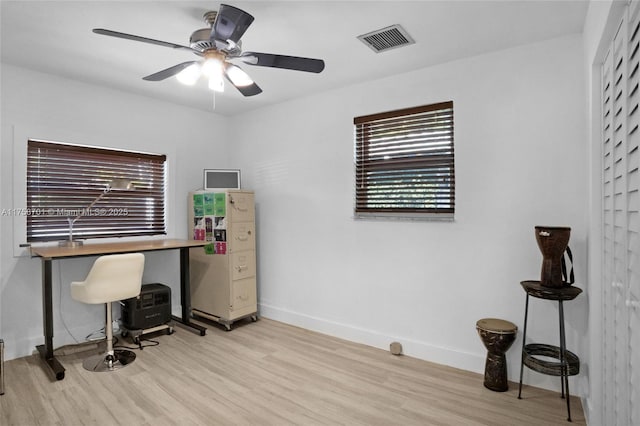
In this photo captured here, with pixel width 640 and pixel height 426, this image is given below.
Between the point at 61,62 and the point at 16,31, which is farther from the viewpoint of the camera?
the point at 61,62

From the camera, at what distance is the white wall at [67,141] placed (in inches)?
117

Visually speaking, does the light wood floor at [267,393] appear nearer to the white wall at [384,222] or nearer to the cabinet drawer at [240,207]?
the white wall at [384,222]

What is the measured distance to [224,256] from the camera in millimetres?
3816

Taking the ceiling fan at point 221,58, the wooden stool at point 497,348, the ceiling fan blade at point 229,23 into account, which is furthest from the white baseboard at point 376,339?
the ceiling fan blade at point 229,23

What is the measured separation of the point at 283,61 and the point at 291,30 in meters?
0.40

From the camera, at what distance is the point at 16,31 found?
239 centimetres

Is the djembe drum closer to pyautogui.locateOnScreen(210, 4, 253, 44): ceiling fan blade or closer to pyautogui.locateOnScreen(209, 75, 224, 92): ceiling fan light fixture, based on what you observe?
pyautogui.locateOnScreen(210, 4, 253, 44): ceiling fan blade

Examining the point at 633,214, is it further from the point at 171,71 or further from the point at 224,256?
the point at 224,256

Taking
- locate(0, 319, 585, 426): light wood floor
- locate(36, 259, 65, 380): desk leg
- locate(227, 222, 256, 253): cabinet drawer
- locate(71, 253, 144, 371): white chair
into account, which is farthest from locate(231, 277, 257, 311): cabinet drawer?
locate(36, 259, 65, 380): desk leg

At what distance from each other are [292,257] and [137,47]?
2.43 metres

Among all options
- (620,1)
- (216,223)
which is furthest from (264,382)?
(620,1)

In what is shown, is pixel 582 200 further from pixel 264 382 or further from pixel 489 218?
pixel 264 382

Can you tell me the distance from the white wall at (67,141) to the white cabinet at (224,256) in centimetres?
31

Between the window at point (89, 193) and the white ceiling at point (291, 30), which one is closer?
the white ceiling at point (291, 30)
